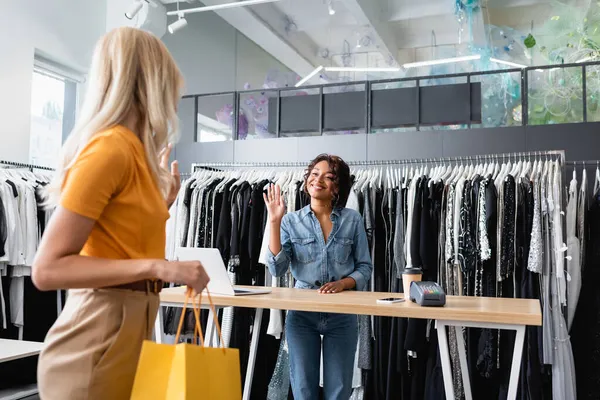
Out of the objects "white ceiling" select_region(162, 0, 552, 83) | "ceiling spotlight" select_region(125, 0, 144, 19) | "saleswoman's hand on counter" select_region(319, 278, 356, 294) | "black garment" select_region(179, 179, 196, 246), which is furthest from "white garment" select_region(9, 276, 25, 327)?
"white ceiling" select_region(162, 0, 552, 83)

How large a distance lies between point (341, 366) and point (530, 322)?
86 centimetres

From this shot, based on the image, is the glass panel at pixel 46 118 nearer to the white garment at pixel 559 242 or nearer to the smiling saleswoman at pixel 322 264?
the smiling saleswoman at pixel 322 264

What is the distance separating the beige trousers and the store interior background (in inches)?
184

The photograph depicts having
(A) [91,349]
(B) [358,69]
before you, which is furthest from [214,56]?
(A) [91,349]

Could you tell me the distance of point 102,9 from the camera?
7145 mm

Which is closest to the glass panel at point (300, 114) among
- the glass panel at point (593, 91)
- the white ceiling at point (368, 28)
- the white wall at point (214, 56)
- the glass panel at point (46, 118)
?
the white ceiling at point (368, 28)

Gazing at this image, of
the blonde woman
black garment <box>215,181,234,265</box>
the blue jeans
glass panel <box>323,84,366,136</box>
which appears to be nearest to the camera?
the blonde woman

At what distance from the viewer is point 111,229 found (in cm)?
114

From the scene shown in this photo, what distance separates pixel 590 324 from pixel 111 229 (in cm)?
375

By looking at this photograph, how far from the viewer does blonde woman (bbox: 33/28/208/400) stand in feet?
3.50

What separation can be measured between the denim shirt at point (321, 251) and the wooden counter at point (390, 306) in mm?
106

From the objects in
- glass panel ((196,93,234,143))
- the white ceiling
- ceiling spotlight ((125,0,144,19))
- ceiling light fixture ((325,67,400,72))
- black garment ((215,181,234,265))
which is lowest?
black garment ((215,181,234,265))

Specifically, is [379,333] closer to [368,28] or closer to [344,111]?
[344,111]

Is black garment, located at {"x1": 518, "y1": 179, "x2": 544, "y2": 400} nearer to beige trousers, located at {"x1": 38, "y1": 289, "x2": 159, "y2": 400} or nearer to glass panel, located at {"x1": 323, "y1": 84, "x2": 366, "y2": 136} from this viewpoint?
glass panel, located at {"x1": 323, "y1": 84, "x2": 366, "y2": 136}
